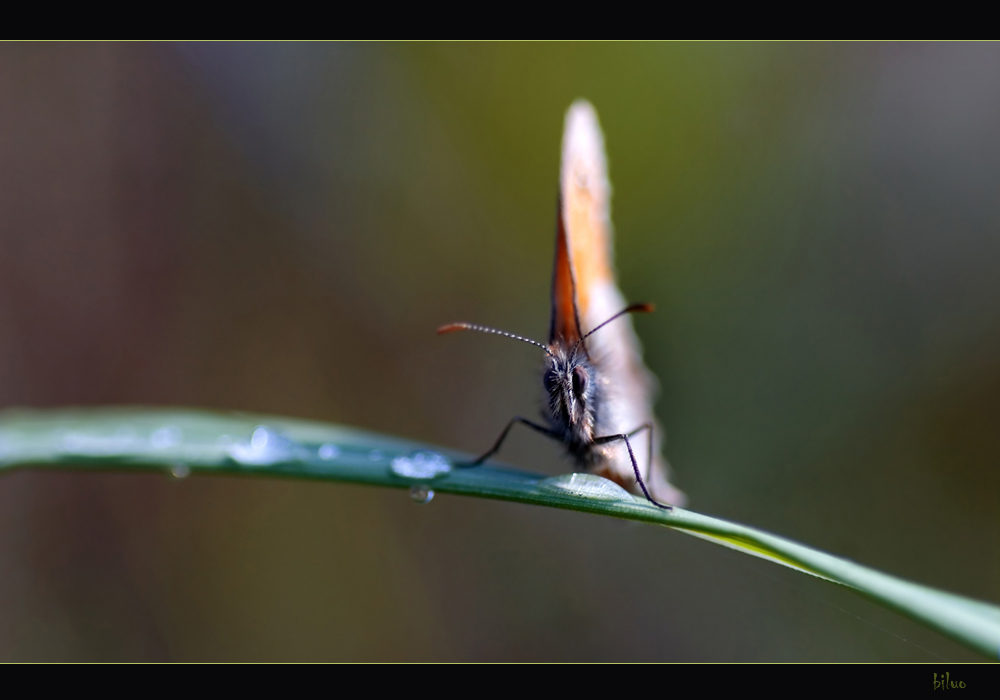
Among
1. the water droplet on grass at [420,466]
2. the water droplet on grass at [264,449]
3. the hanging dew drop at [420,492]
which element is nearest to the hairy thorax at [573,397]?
the water droplet on grass at [420,466]

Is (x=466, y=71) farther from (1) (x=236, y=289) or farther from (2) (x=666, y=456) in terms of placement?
(2) (x=666, y=456)

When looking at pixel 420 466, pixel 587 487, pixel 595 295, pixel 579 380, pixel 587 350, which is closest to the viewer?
pixel 587 487

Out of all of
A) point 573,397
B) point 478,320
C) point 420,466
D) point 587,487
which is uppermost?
point 478,320

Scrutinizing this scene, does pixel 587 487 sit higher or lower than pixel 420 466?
lower

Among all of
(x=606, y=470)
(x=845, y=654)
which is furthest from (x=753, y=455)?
(x=606, y=470)

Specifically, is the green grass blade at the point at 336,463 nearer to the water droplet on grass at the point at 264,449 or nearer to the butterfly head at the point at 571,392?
the water droplet on grass at the point at 264,449

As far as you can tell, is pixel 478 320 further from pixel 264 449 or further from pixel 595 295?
pixel 264 449

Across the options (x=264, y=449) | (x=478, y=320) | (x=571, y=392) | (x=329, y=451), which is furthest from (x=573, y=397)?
(x=478, y=320)
